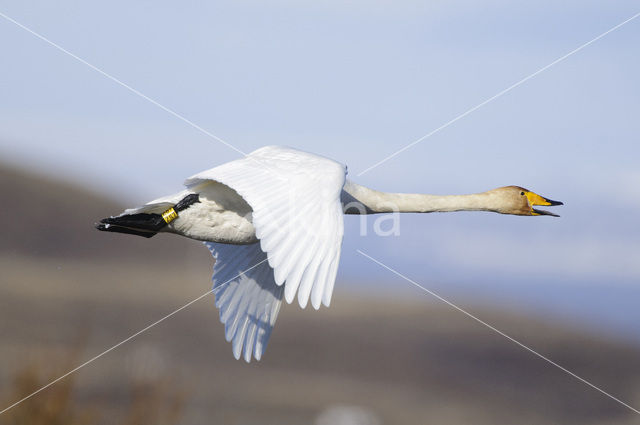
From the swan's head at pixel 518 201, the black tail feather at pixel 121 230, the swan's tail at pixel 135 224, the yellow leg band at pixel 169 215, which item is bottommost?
the black tail feather at pixel 121 230

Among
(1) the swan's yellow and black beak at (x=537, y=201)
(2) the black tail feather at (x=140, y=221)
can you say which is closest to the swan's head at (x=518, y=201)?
(1) the swan's yellow and black beak at (x=537, y=201)

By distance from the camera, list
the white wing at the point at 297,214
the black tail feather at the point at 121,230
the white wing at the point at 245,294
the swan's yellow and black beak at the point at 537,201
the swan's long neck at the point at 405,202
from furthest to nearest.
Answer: the swan's yellow and black beak at the point at 537,201 → the white wing at the point at 245,294 → the swan's long neck at the point at 405,202 → the black tail feather at the point at 121,230 → the white wing at the point at 297,214

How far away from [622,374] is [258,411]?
13.5 m

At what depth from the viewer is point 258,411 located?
20.0m

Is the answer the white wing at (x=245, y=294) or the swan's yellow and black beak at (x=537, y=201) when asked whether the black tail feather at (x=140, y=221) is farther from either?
the swan's yellow and black beak at (x=537, y=201)

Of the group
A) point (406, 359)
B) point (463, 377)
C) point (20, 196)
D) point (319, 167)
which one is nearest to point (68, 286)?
point (20, 196)

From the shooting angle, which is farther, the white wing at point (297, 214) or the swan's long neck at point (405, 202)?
the swan's long neck at point (405, 202)

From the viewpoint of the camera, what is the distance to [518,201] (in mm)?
8281

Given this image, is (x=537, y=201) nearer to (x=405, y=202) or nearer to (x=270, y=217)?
(x=405, y=202)

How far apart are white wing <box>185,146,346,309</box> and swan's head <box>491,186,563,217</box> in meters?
2.78

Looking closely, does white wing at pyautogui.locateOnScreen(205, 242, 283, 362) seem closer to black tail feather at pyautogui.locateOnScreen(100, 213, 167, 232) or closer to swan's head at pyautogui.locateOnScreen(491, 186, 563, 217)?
black tail feather at pyautogui.locateOnScreen(100, 213, 167, 232)

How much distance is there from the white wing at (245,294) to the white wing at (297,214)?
2.02m

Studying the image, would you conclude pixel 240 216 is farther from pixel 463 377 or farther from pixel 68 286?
pixel 68 286

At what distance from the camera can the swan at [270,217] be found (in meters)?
4.92
